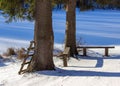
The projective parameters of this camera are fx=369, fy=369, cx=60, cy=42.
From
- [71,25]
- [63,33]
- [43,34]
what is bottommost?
[63,33]

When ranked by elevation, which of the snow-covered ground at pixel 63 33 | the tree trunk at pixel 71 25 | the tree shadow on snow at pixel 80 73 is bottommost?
the snow-covered ground at pixel 63 33

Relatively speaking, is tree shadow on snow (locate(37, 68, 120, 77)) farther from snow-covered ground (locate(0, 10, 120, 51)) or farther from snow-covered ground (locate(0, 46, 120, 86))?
snow-covered ground (locate(0, 10, 120, 51))

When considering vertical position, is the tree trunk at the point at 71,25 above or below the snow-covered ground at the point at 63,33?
→ above

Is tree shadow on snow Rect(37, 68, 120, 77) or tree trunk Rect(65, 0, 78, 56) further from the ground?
tree trunk Rect(65, 0, 78, 56)

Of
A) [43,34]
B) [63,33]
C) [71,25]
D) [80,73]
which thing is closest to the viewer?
[80,73]

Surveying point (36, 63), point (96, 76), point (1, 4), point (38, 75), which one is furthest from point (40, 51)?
A: point (1, 4)

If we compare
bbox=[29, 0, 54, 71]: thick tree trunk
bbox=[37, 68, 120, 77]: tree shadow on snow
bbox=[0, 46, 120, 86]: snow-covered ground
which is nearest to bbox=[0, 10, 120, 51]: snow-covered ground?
bbox=[29, 0, 54, 71]: thick tree trunk

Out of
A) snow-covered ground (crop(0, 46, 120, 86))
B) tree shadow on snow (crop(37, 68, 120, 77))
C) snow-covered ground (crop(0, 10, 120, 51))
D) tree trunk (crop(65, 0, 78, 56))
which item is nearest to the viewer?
snow-covered ground (crop(0, 46, 120, 86))

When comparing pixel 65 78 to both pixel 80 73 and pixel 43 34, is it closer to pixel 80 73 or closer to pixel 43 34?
pixel 80 73

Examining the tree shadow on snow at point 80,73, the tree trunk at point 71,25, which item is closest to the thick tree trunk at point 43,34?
the tree shadow on snow at point 80,73

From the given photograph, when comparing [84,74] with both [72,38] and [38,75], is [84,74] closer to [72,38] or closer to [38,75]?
[38,75]

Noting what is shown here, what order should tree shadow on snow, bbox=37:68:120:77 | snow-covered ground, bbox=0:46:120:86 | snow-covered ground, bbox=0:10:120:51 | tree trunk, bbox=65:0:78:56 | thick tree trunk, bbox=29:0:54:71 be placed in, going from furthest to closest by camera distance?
snow-covered ground, bbox=0:10:120:51 < tree trunk, bbox=65:0:78:56 < thick tree trunk, bbox=29:0:54:71 < tree shadow on snow, bbox=37:68:120:77 < snow-covered ground, bbox=0:46:120:86

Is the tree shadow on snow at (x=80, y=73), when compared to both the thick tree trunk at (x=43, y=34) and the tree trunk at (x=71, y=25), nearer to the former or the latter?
the thick tree trunk at (x=43, y=34)

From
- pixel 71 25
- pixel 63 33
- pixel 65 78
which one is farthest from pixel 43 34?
pixel 63 33
